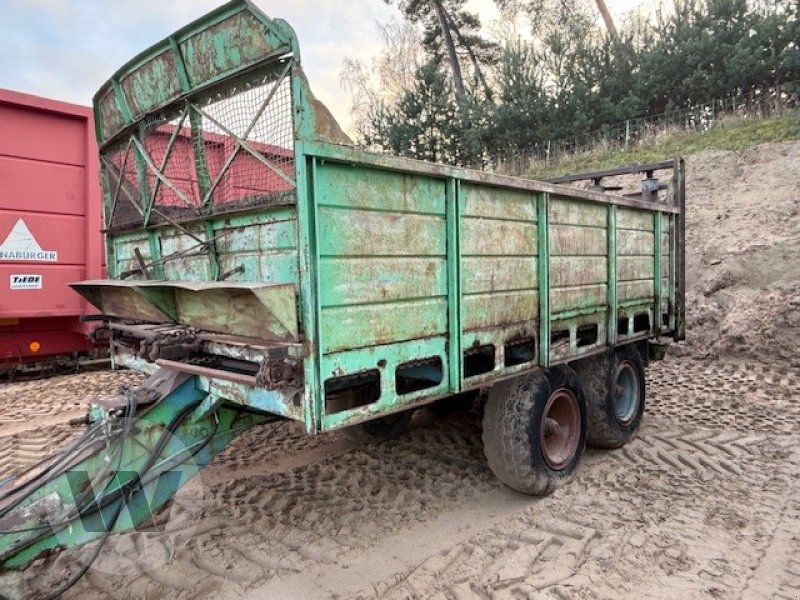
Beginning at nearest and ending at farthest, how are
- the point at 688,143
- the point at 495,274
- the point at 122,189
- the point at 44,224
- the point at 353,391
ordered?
the point at 353,391 < the point at 495,274 < the point at 122,189 < the point at 44,224 < the point at 688,143

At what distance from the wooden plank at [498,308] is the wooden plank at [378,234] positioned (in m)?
0.37

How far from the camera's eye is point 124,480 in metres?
2.54

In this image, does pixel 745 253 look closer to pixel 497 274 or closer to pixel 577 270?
pixel 577 270

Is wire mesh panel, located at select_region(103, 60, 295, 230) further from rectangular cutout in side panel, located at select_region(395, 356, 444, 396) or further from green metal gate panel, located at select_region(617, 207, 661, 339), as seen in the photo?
green metal gate panel, located at select_region(617, 207, 661, 339)

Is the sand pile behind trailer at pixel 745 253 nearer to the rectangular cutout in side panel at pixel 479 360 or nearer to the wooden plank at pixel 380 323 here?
the rectangular cutout in side panel at pixel 479 360

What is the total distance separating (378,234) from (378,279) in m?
0.21

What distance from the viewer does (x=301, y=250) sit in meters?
2.29

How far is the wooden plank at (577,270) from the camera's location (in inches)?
147

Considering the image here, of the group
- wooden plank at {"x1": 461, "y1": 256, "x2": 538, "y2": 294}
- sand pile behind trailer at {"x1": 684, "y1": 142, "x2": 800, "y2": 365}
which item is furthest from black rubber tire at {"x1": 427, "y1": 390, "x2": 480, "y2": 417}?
sand pile behind trailer at {"x1": 684, "y1": 142, "x2": 800, "y2": 365}

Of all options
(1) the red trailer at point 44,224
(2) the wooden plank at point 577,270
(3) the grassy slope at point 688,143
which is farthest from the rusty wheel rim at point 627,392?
(3) the grassy slope at point 688,143

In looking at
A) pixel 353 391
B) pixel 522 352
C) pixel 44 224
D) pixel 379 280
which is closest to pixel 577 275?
pixel 522 352

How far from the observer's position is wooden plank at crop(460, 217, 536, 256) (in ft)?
10.1

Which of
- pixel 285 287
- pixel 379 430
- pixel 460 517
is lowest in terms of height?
pixel 460 517

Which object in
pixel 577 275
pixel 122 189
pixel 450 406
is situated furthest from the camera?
pixel 450 406
